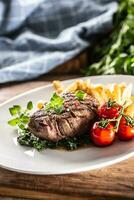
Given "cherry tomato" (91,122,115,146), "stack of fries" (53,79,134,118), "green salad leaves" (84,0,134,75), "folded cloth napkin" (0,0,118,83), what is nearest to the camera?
"cherry tomato" (91,122,115,146)

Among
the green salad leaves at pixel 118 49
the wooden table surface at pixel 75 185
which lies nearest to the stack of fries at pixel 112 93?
the wooden table surface at pixel 75 185

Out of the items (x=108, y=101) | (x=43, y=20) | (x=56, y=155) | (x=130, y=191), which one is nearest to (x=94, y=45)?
(x=43, y=20)

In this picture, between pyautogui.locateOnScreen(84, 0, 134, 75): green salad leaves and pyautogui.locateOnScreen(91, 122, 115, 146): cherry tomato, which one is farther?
pyautogui.locateOnScreen(84, 0, 134, 75): green salad leaves

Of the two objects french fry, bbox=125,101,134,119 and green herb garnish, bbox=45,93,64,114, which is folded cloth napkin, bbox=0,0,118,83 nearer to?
green herb garnish, bbox=45,93,64,114

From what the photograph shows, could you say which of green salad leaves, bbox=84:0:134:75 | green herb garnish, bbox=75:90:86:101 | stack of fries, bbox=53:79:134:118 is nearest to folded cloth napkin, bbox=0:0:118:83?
green salad leaves, bbox=84:0:134:75

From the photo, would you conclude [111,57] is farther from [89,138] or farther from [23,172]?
[23,172]

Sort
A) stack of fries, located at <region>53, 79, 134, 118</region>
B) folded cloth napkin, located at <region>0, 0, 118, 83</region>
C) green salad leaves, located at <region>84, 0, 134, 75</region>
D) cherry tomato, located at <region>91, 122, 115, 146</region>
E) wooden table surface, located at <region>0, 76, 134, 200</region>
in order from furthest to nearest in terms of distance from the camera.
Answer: folded cloth napkin, located at <region>0, 0, 118, 83</region>, green salad leaves, located at <region>84, 0, 134, 75</region>, stack of fries, located at <region>53, 79, 134, 118</region>, cherry tomato, located at <region>91, 122, 115, 146</region>, wooden table surface, located at <region>0, 76, 134, 200</region>
